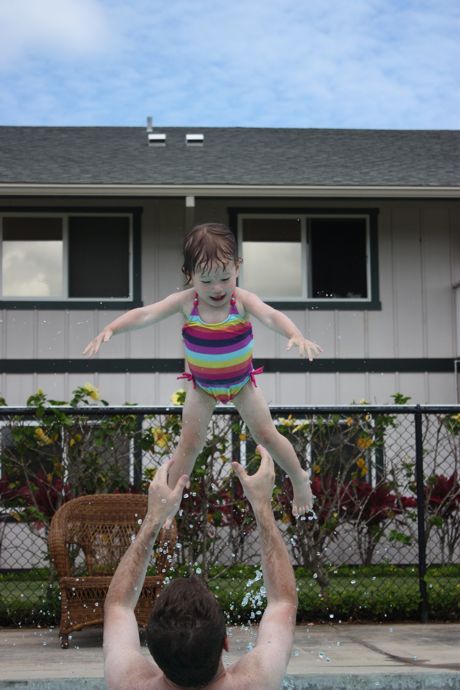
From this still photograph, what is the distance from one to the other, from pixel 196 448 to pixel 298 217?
8.76 meters

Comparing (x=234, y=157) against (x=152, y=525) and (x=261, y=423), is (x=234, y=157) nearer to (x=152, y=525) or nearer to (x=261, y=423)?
(x=261, y=423)

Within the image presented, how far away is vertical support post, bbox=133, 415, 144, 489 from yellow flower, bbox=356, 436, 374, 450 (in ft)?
5.93

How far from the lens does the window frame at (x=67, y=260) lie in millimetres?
11945

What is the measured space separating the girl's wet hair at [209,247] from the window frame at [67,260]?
8.46 meters

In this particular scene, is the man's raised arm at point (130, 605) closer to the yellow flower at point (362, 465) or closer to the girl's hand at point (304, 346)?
the girl's hand at point (304, 346)

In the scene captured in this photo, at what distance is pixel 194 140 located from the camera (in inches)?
559

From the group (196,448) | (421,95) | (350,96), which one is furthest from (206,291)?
(350,96)

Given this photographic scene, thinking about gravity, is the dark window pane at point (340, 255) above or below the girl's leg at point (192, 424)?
above

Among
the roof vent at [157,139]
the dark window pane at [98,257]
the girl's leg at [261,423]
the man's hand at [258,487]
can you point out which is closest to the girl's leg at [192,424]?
the girl's leg at [261,423]

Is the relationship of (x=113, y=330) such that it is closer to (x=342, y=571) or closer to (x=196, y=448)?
(x=196, y=448)

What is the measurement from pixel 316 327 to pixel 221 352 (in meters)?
8.42

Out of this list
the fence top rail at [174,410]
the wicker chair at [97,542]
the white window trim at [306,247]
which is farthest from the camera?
the white window trim at [306,247]

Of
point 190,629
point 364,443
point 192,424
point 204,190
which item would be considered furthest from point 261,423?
point 204,190

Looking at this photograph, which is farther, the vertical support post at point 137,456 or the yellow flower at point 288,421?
the yellow flower at point 288,421
